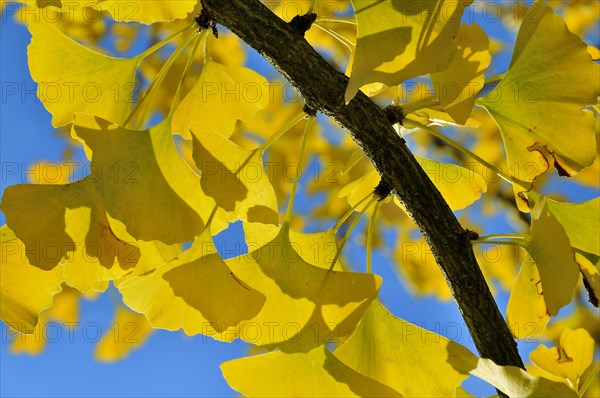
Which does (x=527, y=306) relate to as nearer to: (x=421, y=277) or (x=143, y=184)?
(x=143, y=184)

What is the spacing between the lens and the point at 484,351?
0.59 m

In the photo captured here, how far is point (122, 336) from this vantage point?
5.39 feet

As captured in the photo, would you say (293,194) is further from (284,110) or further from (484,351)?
(284,110)

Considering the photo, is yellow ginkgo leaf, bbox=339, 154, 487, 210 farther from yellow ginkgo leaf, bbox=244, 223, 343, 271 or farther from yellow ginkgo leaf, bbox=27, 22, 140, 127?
yellow ginkgo leaf, bbox=27, 22, 140, 127

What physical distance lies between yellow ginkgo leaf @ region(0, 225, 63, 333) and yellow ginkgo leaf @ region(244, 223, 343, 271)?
190 mm

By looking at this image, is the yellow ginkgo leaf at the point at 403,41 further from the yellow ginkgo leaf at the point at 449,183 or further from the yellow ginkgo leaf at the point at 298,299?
the yellow ginkgo leaf at the point at 449,183

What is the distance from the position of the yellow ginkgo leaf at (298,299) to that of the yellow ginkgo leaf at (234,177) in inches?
1.6

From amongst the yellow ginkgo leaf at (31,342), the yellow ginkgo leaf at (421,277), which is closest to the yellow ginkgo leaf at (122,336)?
the yellow ginkgo leaf at (31,342)

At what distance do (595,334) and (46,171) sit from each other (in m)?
1.70

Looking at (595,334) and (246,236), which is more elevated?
(595,334)

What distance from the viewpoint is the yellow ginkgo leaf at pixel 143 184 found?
0.53m

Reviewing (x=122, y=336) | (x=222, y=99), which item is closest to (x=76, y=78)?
(x=222, y=99)

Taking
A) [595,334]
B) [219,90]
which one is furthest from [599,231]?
[595,334]

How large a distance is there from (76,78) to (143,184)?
0.68ft
